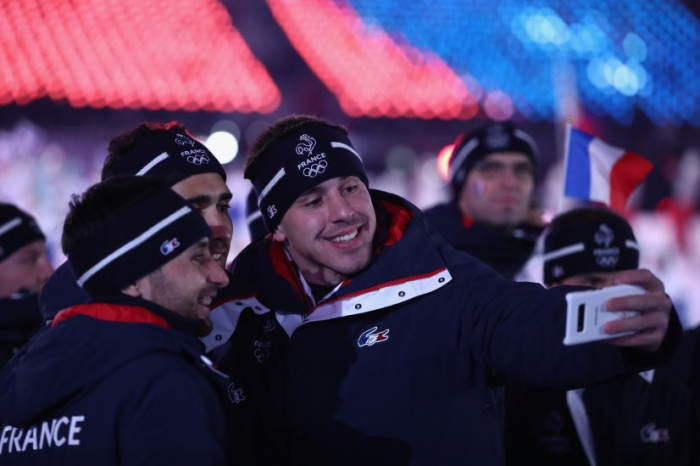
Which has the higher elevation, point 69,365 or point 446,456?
point 69,365

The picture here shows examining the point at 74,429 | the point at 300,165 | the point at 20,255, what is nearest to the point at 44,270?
the point at 20,255

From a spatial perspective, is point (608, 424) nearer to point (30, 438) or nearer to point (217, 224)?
point (217, 224)

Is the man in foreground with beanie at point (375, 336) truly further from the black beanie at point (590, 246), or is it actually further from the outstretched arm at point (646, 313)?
the black beanie at point (590, 246)

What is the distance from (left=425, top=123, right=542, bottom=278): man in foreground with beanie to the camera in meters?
4.64

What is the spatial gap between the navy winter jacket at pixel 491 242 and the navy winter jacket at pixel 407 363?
1979mm

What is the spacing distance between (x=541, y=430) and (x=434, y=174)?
7.13 meters

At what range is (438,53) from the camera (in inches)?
396

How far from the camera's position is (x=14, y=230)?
14.7 feet

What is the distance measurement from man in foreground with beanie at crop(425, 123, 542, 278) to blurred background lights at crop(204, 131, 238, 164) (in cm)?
→ 461

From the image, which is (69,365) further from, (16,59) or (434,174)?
(434,174)

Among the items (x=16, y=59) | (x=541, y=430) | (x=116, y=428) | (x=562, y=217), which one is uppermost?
(x=16, y=59)

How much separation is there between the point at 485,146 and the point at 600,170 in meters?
1.02

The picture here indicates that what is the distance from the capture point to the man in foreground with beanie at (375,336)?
2244 mm

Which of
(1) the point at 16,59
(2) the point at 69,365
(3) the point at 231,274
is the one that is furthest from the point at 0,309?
(1) the point at 16,59
